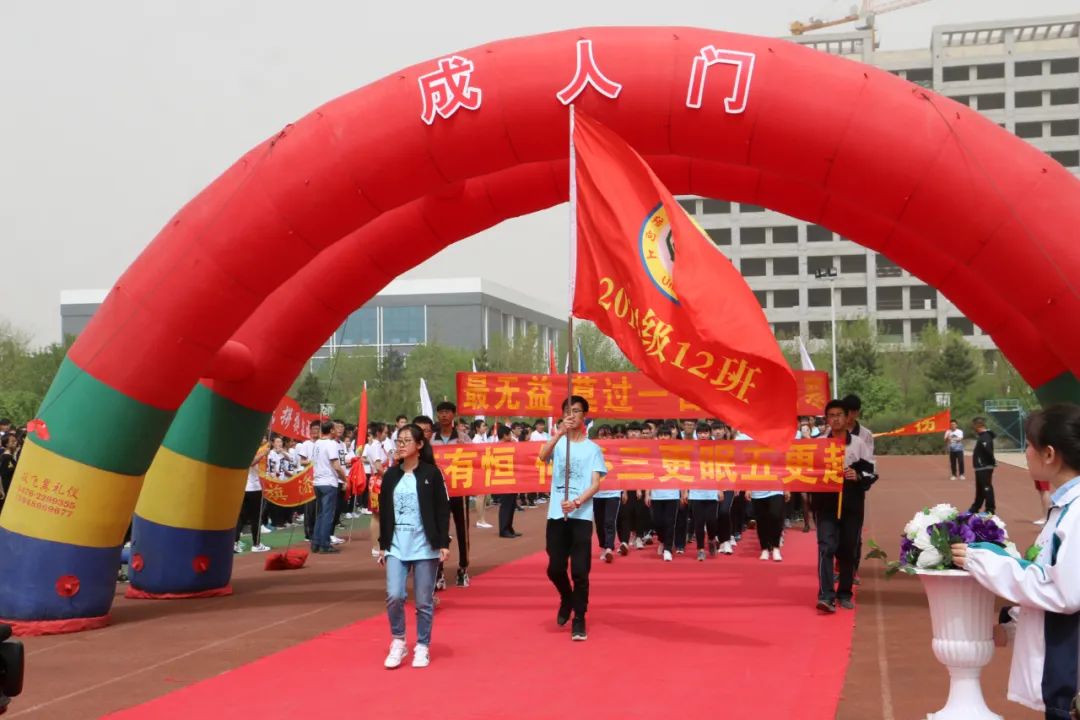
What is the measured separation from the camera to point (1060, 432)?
3734 millimetres

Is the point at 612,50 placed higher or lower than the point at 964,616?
higher

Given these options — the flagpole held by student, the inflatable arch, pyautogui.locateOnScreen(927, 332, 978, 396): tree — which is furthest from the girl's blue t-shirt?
pyautogui.locateOnScreen(927, 332, 978, 396): tree

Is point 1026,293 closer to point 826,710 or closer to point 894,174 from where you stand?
point 894,174

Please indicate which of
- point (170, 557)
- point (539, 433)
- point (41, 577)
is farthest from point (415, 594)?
point (539, 433)

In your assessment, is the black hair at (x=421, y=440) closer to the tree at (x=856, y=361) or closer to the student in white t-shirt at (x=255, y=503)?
the student in white t-shirt at (x=255, y=503)

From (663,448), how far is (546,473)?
3.86 ft

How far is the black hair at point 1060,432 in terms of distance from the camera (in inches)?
146

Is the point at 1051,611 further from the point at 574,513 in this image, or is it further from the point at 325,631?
the point at 325,631

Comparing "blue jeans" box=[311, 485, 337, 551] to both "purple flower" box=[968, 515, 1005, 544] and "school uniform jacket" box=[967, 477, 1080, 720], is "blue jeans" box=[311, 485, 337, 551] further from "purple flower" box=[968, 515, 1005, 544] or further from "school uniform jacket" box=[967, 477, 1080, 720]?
"school uniform jacket" box=[967, 477, 1080, 720]

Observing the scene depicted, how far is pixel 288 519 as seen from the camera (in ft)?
66.9

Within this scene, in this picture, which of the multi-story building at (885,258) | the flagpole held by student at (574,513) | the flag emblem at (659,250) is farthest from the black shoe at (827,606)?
the multi-story building at (885,258)

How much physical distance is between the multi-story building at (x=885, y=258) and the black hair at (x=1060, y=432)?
70.8 m

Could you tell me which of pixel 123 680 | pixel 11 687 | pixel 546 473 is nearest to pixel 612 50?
pixel 546 473

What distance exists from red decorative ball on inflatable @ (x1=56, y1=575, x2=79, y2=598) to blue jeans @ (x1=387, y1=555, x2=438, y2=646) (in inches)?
115
